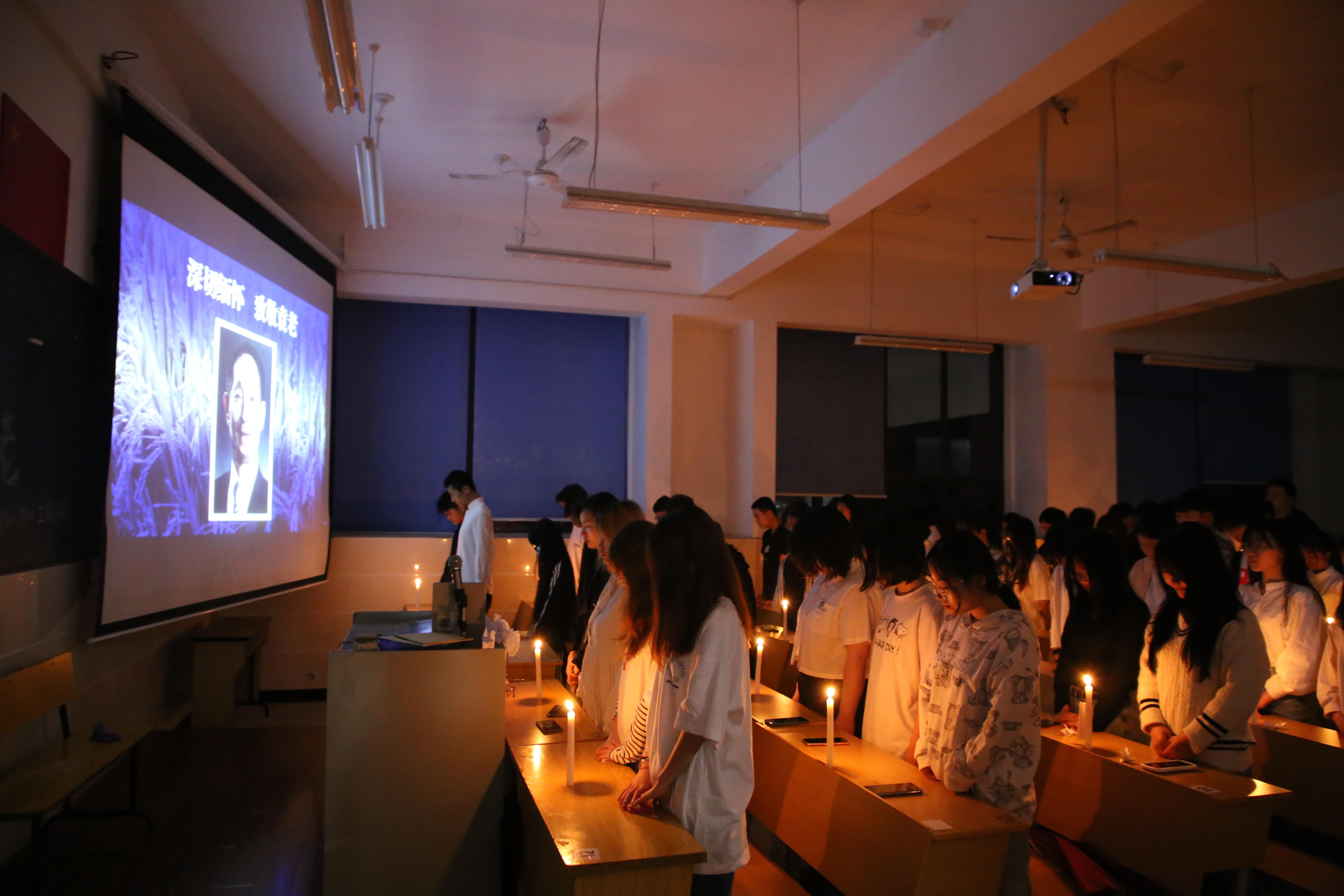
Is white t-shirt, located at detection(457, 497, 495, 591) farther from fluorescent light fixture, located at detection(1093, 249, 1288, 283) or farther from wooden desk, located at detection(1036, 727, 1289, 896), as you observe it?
fluorescent light fixture, located at detection(1093, 249, 1288, 283)

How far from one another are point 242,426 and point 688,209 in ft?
9.73

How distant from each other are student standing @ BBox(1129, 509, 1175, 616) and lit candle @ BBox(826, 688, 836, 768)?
2660 millimetres

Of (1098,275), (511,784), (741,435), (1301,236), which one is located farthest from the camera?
(1098,275)

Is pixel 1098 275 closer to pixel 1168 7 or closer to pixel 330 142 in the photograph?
pixel 1168 7

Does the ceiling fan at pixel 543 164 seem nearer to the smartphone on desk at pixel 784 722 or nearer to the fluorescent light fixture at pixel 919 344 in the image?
the fluorescent light fixture at pixel 919 344

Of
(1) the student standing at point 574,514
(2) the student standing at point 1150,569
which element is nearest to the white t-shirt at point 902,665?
(2) the student standing at point 1150,569

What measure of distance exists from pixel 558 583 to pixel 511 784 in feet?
4.60

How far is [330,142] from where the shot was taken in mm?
5645

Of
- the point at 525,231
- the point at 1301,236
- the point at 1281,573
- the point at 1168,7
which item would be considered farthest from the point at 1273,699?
the point at 525,231

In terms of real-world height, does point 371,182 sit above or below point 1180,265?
above

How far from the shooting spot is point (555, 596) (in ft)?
15.0

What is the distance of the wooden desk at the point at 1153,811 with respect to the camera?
2.68 meters

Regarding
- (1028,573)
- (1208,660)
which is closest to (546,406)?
(1028,573)

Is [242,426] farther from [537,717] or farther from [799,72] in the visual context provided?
[799,72]
